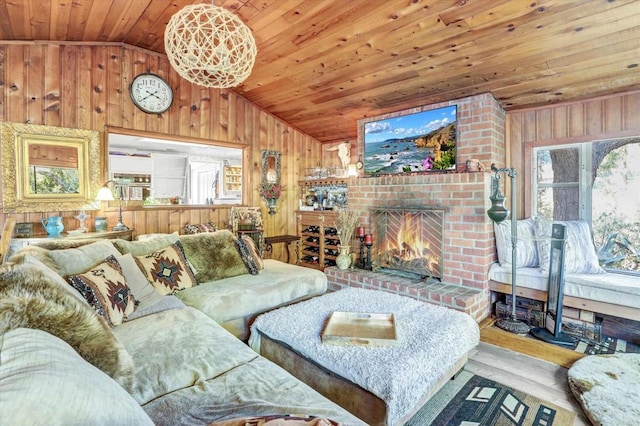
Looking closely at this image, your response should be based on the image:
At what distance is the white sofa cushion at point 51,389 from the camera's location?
1.74ft

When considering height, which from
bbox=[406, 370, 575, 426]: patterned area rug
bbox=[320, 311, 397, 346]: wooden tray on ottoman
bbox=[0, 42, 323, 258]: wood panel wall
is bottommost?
bbox=[406, 370, 575, 426]: patterned area rug

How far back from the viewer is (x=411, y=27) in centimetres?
264

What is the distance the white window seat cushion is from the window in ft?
1.10

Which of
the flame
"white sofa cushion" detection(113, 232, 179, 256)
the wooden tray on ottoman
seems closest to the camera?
the wooden tray on ottoman

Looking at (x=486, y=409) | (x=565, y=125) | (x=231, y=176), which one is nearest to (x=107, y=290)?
(x=486, y=409)

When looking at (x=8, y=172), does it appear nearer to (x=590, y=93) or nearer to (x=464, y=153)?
(x=464, y=153)

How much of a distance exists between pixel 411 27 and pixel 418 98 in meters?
1.06

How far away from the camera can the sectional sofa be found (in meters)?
0.64

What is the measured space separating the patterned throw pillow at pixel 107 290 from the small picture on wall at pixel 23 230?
1.82m

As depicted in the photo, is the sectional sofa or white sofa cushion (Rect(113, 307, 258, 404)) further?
white sofa cushion (Rect(113, 307, 258, 404))

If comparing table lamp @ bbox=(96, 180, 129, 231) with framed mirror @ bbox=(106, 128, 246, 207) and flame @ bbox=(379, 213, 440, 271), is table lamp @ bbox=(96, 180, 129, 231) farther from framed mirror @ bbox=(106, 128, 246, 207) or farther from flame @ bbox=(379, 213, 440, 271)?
flame @ bbox=(379, 213, 440, 271)

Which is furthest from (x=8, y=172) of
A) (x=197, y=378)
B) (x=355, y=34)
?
(x=355, y=34)

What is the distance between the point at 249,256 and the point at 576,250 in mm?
2996

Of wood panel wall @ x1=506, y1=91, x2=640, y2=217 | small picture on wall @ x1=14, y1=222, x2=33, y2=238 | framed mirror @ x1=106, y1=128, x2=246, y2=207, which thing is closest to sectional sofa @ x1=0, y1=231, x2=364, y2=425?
small picture on wall @ x1=14, y1=222, x2=33, y2=238
